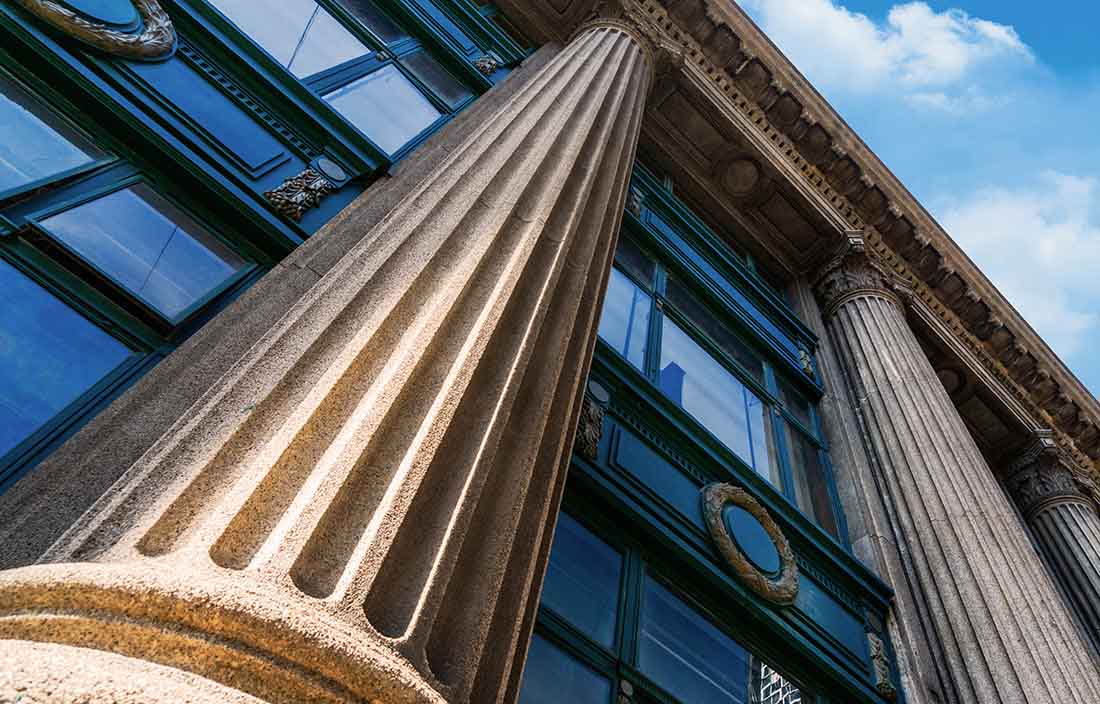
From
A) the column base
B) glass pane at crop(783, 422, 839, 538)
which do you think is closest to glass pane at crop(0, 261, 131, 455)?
the column base

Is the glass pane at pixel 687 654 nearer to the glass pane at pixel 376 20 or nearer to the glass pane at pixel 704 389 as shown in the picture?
the glass pane at pixel 704 389

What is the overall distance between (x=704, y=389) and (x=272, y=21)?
553cm

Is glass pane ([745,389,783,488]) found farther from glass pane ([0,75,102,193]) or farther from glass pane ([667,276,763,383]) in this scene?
glass pane ([0,75,102,193])

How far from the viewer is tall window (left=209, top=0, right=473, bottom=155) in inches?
291

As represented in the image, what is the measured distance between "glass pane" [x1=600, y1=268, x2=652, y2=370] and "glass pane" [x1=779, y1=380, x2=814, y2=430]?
2544mm

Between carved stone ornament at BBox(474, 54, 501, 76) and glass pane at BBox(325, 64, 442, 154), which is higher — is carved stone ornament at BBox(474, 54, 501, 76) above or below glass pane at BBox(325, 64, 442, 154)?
above

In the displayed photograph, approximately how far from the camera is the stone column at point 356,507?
1889 mm

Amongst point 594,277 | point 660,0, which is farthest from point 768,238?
point 594,277

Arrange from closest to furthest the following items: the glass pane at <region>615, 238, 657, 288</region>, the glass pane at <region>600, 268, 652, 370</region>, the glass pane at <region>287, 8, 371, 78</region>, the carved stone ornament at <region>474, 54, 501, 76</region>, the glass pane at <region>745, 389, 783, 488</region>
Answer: the glass pane at <region>287, 8, 371, 78</region> → the glass pane at <region>600, 268, 652, 370</region> → the glass pane at <region>745, 389, 783, 488</region> → the glass pane at <region>615, 238, 657, 288</region> → the carved stone ornament at <region>474, 54, 501, 76</region>

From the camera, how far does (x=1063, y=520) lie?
13.7 meters

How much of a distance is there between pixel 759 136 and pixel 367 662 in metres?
13.6

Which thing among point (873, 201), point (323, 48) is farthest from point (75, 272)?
point (873, 201)

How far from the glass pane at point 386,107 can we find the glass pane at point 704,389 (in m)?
3.39

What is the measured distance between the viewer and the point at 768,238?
48.2 feet
